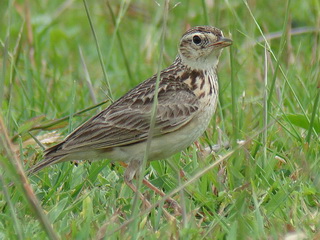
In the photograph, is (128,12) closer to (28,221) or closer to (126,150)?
(126,150)

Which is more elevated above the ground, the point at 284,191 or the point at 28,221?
the point at 28,221

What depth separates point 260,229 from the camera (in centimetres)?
444

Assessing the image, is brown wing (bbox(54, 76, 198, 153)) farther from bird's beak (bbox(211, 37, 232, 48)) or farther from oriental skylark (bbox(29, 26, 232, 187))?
bird's beak (bbox(211, 37, 232, 48))

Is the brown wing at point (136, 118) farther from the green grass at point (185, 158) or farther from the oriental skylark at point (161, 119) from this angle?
the green grass at point (185, 158)

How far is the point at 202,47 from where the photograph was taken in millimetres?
5777

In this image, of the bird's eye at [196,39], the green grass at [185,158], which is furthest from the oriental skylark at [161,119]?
the green grass at [185,158]

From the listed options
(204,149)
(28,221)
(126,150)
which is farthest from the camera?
(204,149)

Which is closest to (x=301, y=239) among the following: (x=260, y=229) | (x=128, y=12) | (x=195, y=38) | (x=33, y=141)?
(x=260, y=229)

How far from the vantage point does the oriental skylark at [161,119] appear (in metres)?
5.35

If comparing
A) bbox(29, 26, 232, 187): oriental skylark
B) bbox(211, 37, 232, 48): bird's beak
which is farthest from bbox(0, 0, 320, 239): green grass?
bbox(29, 26, 232, 187): oriental skylark

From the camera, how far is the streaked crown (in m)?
5.73

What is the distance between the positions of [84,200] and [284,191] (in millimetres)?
1149

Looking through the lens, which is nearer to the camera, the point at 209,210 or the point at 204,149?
the point at 209,210

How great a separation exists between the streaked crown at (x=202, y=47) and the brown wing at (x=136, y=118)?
0.22 m
